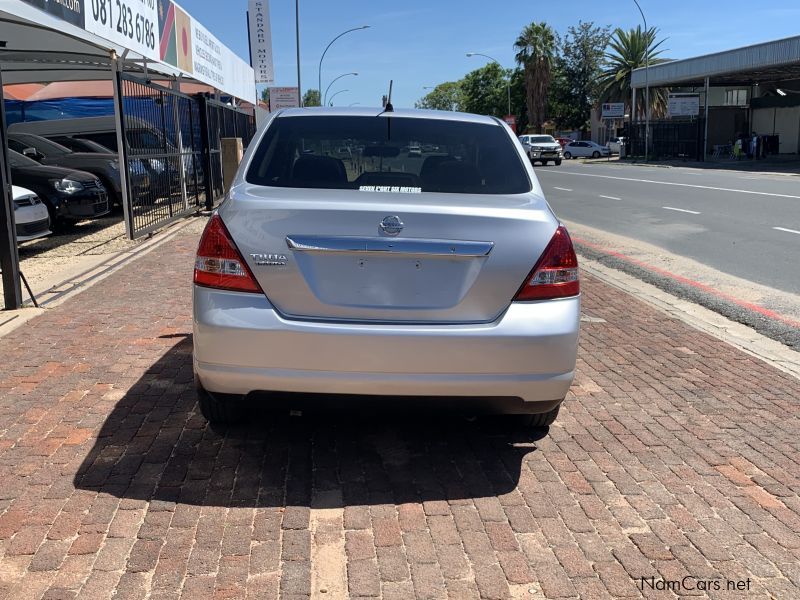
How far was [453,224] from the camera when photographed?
3.67 metres

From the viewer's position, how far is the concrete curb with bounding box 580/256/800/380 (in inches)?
245

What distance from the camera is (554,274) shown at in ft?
12.4

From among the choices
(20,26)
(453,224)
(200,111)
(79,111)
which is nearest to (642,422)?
(453,224)

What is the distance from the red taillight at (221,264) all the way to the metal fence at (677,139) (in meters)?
50.2

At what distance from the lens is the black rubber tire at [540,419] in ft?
14.1

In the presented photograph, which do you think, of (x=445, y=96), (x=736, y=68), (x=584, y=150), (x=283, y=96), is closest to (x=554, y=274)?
(x=283, y=96)

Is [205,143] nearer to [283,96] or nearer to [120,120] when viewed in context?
[120,120]

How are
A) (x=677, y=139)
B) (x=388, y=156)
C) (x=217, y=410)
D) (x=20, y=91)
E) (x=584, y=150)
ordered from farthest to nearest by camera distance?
1. (x=584, y=150)
2. (x=677, y=139)
3. (x=20, y=91)
4. (x=388, y=156)
5. (x=217, y=410)

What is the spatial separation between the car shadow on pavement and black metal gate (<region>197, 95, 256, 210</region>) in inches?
487

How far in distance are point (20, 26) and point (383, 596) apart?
9387 millimetres

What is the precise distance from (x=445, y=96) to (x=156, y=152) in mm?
155483

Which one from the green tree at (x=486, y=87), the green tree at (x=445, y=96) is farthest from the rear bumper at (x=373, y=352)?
the green tree at (x=445, y=96)

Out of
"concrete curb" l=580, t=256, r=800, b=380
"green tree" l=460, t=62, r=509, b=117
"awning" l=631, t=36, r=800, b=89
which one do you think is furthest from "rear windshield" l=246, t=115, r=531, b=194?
"green tree" l=460, t=62, r=509, b=117

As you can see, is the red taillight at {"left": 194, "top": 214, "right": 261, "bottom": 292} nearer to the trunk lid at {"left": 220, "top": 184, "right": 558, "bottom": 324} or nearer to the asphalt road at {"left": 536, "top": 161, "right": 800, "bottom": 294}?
the trunk lid at {"left": 220, "top": 184, "right": 558, "bottom": 324}
